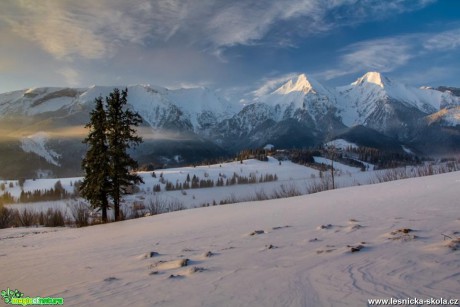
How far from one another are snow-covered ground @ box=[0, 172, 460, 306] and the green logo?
145 millimetres

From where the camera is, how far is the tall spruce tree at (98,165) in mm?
20484

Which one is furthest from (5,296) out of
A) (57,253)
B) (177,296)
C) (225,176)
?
(225,176)

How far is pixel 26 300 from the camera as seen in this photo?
4.81m

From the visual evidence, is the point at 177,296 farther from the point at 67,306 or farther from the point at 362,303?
the point at 362,303

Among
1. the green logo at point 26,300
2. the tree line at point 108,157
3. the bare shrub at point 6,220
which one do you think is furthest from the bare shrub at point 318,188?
the green logo at point 26,300

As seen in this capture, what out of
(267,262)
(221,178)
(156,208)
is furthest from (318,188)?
(221,178)

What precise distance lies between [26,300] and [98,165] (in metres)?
16.5

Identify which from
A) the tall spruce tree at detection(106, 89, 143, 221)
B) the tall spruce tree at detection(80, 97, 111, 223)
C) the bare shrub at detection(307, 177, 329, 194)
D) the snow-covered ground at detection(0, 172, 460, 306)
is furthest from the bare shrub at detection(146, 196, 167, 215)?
the snow-covered ground at detection(0, 172, 460, 306)

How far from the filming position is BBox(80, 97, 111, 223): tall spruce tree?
2048 centimetres

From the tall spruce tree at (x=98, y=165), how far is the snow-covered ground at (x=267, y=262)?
10645 mm

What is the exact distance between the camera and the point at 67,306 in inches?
174

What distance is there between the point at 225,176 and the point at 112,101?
7332 centimetres

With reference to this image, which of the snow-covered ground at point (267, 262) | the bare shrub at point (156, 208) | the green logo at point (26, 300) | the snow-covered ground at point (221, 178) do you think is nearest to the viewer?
the snow-covered ground at point (267, 262)

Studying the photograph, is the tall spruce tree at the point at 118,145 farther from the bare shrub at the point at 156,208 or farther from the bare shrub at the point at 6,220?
the bare shrub at the point at 6,220
